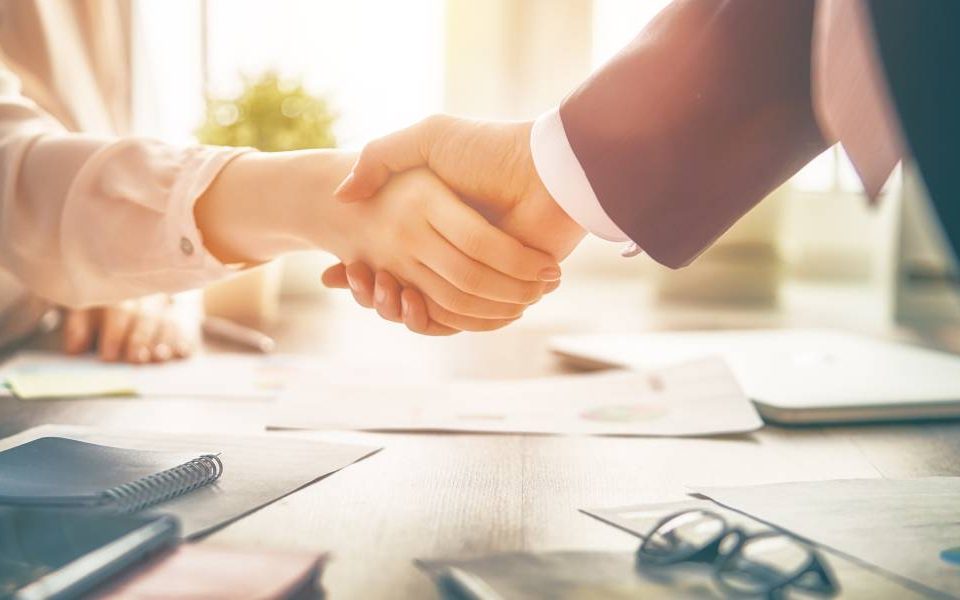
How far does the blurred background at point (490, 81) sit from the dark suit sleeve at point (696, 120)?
132 centimetres

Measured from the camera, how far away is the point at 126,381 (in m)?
1.11

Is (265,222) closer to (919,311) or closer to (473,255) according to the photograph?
(473,255)

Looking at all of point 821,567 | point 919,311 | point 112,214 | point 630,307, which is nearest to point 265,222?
point 112,214

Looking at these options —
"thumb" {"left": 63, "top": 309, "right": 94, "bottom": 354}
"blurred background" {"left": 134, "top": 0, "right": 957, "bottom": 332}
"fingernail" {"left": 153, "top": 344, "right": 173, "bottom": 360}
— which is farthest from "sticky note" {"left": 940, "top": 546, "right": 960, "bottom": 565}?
"blurred background" {"left": 134, "top": 0, "right": 957, "bottom": 332}

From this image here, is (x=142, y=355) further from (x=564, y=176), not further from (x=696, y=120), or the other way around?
(x=696, y=120)

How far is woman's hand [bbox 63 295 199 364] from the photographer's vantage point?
1271mm

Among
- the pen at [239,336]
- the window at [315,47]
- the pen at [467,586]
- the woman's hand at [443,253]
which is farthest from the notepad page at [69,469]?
the window at [315,47]

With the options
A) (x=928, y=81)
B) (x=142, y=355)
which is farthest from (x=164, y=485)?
(x=142, y=355)

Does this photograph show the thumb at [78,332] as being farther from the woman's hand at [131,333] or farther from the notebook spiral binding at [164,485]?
the notebook spiral binding at [164,485]

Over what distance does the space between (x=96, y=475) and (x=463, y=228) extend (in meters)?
0.39

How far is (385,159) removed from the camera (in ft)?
3.04

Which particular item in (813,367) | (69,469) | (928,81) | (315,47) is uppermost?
(928,81)

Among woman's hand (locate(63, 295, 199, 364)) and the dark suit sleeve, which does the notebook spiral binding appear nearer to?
the dark suit sleeve

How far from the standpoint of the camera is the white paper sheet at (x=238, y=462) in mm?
609
